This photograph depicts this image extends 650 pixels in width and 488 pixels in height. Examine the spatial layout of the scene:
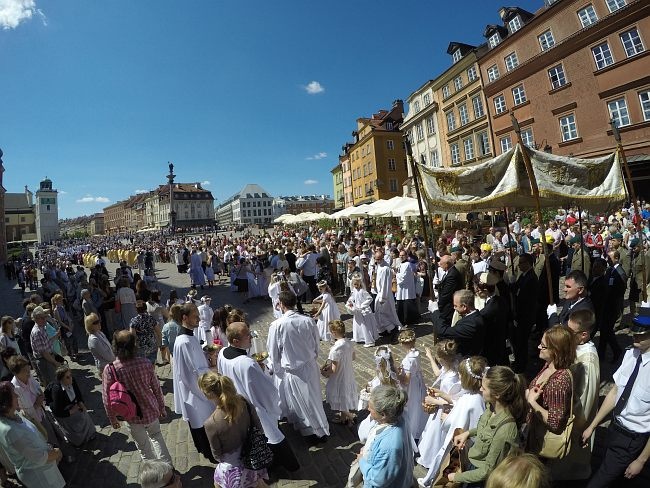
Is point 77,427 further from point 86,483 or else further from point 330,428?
point 330,428

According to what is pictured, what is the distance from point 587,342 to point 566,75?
82.8 feet

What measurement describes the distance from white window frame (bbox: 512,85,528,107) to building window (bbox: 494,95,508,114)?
0.91m

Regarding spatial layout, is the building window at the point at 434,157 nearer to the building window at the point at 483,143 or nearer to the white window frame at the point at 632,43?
the building window at the point at 483,143

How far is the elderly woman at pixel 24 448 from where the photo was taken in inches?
127

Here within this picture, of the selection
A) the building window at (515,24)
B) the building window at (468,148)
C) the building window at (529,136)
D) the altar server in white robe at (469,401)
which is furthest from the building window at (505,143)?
the altar server in white robe at (469,401)

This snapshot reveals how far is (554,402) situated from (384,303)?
553cm

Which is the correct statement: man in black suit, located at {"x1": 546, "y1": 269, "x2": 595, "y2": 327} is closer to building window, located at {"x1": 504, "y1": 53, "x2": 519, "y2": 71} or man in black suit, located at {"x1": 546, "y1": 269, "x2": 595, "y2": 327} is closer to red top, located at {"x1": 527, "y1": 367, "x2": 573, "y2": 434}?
red top, located at {"x1": 527, "y1": 367, "x2": 573, "y2": 434}

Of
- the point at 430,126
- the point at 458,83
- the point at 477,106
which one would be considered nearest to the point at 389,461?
the point at 477,106

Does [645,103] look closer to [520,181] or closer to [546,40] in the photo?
[546,40]

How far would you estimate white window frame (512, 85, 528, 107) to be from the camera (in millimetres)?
Result: 25656

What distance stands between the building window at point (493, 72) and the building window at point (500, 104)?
1.62 metres

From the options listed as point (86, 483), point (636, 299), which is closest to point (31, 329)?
point (86, 483)

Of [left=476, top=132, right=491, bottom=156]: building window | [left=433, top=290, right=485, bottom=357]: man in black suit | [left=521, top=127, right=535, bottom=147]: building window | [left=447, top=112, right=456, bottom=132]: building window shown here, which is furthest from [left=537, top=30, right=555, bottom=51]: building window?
[left=433, top=290, right=485, bottom=357]: man in black suit

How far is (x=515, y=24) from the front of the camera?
2706 centimetres
